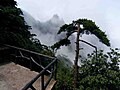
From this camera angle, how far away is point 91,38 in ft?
407

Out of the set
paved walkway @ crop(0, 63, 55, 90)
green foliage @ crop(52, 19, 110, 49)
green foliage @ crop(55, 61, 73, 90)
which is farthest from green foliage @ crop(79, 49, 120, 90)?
paved walkway @ crop(0, 63, 55, 90)

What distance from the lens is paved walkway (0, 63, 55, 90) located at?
7513 mm

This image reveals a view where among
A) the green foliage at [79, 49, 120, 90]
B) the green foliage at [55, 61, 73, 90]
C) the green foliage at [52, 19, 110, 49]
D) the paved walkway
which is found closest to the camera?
the paved walkway

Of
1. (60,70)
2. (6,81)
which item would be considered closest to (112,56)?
(60,70)

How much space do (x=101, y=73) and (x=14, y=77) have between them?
1396cm

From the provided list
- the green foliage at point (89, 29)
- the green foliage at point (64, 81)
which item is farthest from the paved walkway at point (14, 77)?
the green foliage at point (64, 81)

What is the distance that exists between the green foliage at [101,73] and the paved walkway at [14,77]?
37.8 ft

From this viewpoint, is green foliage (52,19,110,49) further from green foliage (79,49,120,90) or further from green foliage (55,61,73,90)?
green foliage (55,61,73,90)

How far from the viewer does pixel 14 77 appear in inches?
321

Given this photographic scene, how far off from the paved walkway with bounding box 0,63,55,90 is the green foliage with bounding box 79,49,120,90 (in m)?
11.5

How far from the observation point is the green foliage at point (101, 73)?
1977 cm

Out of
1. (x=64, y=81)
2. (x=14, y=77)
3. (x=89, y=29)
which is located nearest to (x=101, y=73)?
(x=64, y=81)

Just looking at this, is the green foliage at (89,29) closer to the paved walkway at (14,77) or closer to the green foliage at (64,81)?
the green foliage at (64,81)

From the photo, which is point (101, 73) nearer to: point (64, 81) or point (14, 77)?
point (64, 81)
